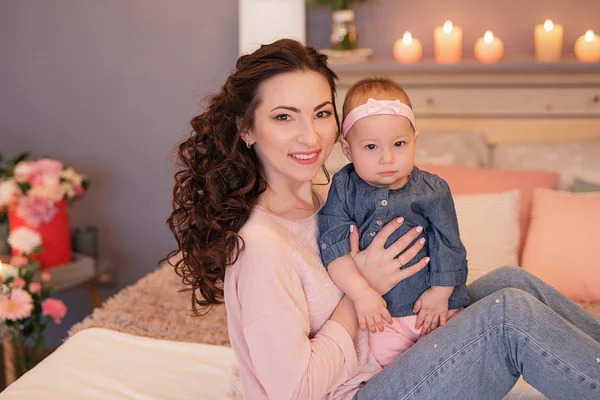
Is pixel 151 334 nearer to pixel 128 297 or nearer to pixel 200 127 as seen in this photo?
pixel 128 297

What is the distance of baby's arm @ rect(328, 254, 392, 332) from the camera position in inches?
54.1

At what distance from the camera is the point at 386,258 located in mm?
1413

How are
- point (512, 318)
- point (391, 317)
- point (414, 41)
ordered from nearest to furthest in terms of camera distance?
point (512, 318), point (391, 317), point (414, 41)

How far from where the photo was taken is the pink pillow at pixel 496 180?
2.33 metres

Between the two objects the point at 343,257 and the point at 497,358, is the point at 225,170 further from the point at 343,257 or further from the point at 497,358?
the point at 497,358

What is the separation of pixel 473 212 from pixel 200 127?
3.34 feet

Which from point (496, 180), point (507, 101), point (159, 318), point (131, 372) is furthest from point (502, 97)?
point (131, 372)

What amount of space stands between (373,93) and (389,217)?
26 cm

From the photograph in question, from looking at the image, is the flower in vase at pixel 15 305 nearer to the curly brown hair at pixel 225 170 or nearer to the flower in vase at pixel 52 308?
the flower in vase at pixel 52 308

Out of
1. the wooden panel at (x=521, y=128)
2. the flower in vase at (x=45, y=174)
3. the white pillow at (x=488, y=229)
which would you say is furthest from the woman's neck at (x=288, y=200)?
the flower in vase at (x=45, y=174)

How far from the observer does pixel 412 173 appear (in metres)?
1.47

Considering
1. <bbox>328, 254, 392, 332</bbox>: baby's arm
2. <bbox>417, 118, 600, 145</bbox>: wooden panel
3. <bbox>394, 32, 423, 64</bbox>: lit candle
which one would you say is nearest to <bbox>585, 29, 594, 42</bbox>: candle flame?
<bbox>417, 118, 600, 145</bbox>: wooden panel

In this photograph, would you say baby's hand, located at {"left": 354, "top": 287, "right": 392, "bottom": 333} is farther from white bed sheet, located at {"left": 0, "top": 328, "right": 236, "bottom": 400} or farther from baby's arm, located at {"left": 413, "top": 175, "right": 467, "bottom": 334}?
white bed sheet, located at {"left": 0, "top": 328, "right": 236, "bottom": 400}

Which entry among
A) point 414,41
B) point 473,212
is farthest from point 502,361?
point 414,41
